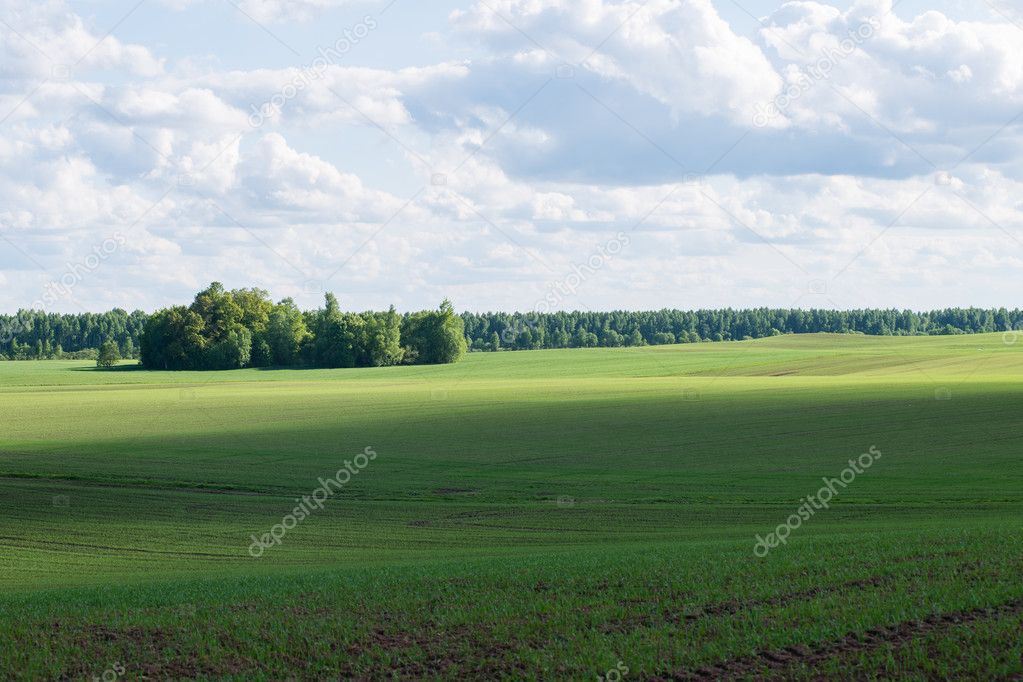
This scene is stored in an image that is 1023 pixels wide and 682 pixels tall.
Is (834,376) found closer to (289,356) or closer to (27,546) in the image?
(289,356)

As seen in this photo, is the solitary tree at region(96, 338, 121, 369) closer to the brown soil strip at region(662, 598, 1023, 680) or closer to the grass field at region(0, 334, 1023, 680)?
the grass field at region(0, 334, 1023, 680)

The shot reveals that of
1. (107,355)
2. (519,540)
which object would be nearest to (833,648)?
(519,540)

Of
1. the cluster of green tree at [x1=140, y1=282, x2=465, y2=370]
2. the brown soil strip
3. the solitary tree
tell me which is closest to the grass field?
the brown soil strip

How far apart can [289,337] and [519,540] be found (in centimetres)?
11923

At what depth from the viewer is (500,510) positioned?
30219mm

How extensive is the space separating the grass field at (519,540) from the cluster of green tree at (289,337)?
65.5 meters

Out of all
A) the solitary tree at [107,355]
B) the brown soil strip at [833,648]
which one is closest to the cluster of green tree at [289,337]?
the solitary tree at [107,355]

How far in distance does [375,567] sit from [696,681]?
10.2 metres

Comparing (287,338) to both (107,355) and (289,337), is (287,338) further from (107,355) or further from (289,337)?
(107,355)

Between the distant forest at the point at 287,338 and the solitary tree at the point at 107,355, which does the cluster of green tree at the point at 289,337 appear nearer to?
the distant forest at the point at 287,338

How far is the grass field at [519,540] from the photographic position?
38.9 ft

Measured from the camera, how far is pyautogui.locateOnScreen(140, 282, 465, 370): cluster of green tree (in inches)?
5458

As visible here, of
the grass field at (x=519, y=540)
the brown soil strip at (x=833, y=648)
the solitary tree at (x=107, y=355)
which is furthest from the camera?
the solitary tree at (x=107, y=355)

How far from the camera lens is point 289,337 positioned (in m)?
140
